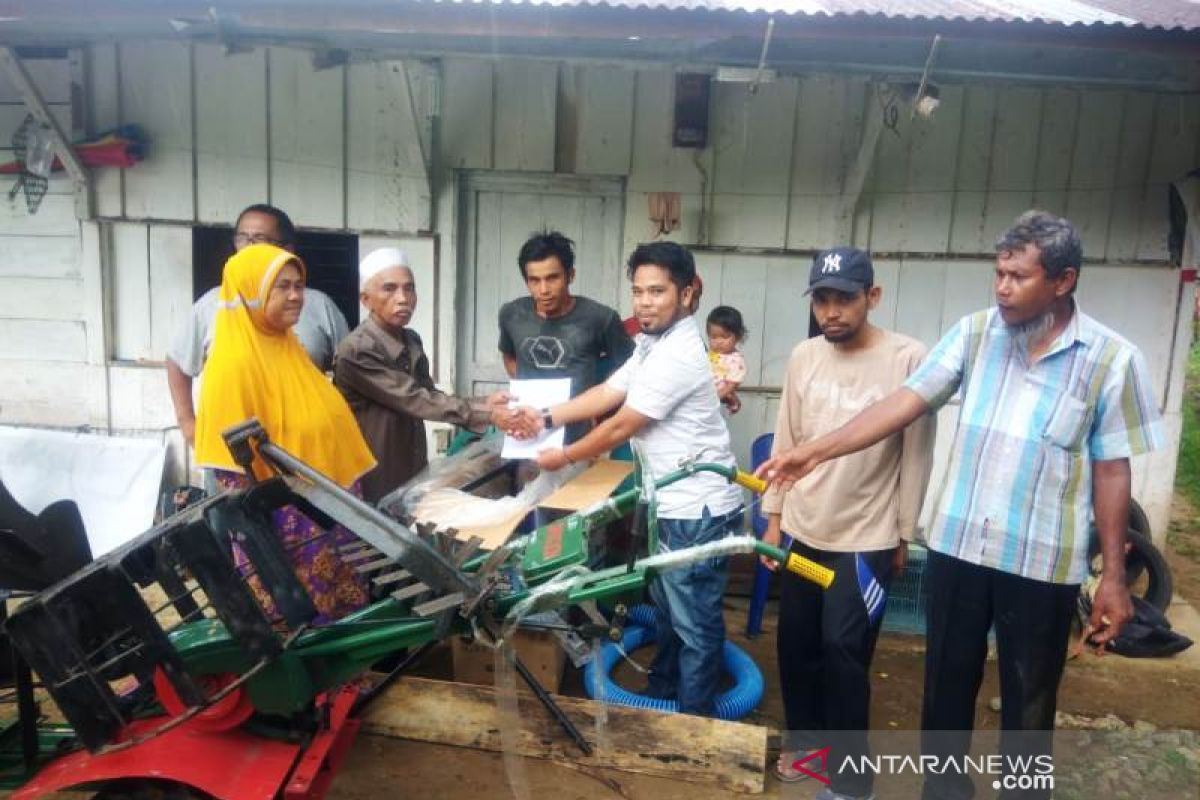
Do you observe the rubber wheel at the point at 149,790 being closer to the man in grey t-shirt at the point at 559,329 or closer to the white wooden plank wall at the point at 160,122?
the man in grey t-shirt at the point at 559,329

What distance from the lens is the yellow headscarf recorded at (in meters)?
2.59

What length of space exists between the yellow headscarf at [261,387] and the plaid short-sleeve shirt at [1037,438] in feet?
6.51

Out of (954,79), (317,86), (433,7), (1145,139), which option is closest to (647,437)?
(433,7)

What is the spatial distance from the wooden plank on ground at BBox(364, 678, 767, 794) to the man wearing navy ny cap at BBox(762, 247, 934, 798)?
33cm

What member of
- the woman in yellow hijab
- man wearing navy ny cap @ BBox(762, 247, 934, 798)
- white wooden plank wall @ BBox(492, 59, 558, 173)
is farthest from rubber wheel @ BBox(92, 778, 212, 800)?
white wooden plank wall @ BBox(492, 59, 558, 173)

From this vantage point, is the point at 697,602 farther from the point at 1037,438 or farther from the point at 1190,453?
the point at 1190,453

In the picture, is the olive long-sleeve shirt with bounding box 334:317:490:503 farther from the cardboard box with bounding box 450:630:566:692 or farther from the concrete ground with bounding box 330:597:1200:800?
the concrete ground with bounding box 330:597:1200:800

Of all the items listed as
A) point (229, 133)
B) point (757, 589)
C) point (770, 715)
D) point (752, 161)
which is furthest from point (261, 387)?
point (752, 161)

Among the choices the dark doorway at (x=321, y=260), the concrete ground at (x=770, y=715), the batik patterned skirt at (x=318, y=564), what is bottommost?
the concrete ground at (x=770, y=715)

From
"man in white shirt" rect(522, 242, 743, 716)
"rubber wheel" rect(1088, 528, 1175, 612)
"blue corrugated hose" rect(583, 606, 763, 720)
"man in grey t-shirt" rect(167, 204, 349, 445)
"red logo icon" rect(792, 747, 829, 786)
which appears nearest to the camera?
"man in white shirt" rect(522, 242, 743, 716)

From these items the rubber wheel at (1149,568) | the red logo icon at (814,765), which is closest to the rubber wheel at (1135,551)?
the rubber wheel at (1149,568)

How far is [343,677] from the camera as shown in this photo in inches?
88.0

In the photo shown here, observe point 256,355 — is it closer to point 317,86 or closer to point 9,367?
point 317,86

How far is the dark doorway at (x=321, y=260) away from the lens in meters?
5.17
